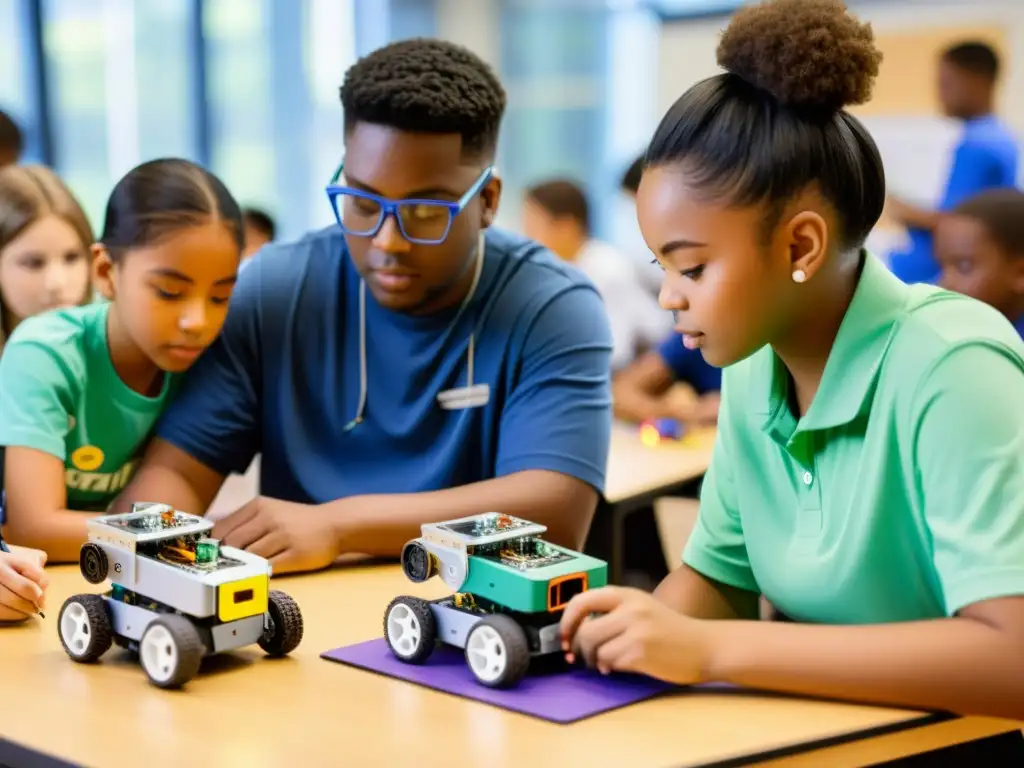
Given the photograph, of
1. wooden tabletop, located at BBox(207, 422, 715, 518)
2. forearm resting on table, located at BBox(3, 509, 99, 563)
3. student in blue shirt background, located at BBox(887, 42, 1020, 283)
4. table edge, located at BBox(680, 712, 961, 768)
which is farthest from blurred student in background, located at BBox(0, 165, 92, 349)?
student in blue shirt background, located at BBox(887, 42, 1020, 283)

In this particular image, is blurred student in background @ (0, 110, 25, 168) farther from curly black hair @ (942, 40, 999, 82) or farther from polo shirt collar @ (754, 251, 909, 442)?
curly black hair @ (942, 40, 999, 82)

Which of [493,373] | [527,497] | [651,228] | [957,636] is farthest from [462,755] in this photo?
[493,373]

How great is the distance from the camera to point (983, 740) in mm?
1378

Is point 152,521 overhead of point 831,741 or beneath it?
overhead

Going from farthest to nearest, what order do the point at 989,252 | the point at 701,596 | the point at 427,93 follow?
the point at 989,252 < the point at 427,93 < the point at 701,596

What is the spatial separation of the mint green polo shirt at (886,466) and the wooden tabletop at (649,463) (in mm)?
937

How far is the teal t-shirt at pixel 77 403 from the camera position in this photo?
2025 mm

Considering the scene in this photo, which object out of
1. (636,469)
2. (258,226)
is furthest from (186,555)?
(258,226)

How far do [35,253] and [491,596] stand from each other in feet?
5.69

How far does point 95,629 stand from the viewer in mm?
1520

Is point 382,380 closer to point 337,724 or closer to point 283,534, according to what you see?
point 283,534

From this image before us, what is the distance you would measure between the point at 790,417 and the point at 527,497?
1.81ft

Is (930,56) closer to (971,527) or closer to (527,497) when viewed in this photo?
(527,497)

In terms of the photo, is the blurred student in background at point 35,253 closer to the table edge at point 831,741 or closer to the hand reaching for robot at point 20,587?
the hand reaching for robot at point 20,587
